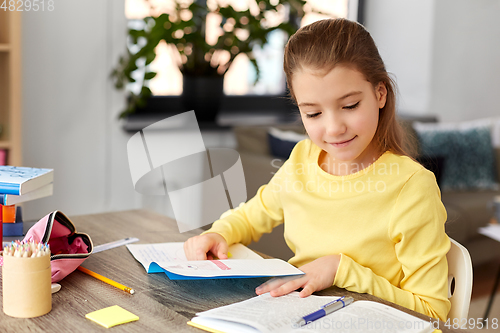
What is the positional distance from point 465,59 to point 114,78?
247cm

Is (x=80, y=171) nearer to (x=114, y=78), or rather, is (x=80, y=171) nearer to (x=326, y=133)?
(x=114, y=78)

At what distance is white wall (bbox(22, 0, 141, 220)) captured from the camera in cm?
241

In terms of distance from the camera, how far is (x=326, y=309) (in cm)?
Result: 74

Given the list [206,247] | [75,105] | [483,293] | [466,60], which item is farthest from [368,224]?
[466,60]

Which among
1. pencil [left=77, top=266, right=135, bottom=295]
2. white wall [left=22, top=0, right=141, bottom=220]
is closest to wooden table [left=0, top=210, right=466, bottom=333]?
pencil [left=77, top=266, right=135, bottom=295]

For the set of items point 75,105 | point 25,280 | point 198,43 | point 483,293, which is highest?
point 198,43

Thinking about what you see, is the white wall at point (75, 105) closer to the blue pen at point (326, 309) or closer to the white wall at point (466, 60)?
the blue pen at point (326, 309)

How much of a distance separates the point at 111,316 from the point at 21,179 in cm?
44

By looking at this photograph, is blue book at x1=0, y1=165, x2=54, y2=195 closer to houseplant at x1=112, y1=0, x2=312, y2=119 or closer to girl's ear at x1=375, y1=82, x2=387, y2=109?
girl's ear at x1=375, y1=82, x2=387, y2=109

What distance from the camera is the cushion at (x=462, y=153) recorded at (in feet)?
9.57

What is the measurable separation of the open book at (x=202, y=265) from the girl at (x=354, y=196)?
0.03 m

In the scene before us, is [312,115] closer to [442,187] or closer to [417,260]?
[417,260]

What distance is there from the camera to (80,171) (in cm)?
262

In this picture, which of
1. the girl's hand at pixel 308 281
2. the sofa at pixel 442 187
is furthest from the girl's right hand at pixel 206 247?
the sofa at pixel 442 187
